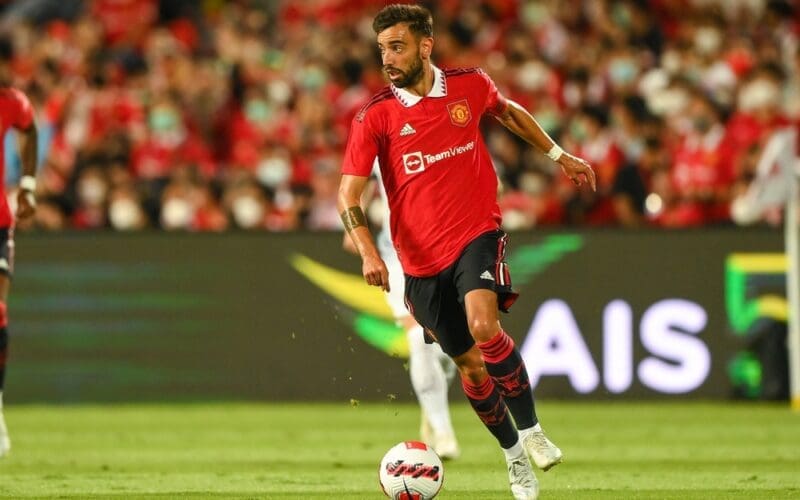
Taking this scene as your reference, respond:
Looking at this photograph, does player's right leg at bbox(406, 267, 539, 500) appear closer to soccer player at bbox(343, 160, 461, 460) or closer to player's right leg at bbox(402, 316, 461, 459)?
soccer player at bbox(343, 160, 461, 460)

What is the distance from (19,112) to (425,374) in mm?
3456

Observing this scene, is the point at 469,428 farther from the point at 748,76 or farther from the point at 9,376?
the point at 748,76

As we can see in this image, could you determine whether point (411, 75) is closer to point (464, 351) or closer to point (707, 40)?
point (464, 351)

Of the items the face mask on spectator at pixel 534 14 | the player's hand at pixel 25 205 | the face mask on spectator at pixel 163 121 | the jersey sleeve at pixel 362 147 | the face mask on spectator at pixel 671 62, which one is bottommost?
the face mask on spectator at pixel 163 121

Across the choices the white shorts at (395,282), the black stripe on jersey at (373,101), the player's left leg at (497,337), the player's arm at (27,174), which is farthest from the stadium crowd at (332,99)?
the player's left leg at (497,337)

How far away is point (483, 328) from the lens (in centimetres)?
804

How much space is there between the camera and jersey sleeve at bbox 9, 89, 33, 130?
11.1 m

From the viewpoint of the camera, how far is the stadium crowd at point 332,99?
16859 mm

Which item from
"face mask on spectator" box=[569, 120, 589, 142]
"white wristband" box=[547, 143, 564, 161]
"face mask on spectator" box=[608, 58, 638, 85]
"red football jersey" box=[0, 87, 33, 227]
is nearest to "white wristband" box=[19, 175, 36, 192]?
"red football jersey" box=[0, 87, 33, 227]

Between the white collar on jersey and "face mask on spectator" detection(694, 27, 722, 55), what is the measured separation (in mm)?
11145

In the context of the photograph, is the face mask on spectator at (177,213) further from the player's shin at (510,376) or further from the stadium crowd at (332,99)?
the player's shin at (510,376)

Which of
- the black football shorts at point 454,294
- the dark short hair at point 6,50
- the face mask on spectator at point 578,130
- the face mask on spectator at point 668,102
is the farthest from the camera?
the dark short hair at point 6,50

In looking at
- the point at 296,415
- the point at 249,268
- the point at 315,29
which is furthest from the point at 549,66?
the point at 296,415

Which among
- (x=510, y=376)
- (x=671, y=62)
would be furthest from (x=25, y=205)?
(x=671, y=62)
